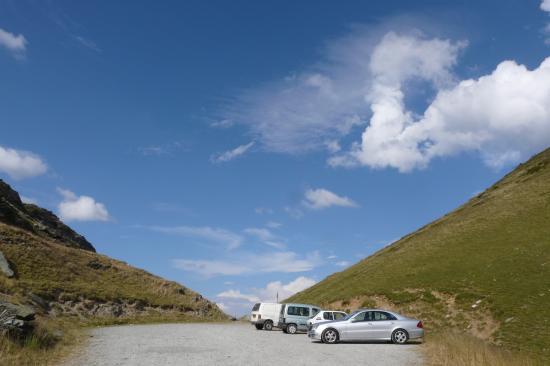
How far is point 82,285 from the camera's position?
49781mm

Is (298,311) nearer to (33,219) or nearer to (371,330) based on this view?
(371,330)

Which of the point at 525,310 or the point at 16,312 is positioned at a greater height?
the point at 525,310

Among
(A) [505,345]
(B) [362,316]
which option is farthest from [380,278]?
(B) [362,316]

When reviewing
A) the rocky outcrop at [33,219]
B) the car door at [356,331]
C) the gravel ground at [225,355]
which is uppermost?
the rocky outcrop at [33,219]

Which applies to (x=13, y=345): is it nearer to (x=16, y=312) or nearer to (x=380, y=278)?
(x=16, y=312)

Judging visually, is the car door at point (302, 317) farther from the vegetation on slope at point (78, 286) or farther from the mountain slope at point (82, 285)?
the mountain slope at point (82, 285)

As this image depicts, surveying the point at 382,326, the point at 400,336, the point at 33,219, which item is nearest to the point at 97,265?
the point at 33,219

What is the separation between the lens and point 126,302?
51.3 metres

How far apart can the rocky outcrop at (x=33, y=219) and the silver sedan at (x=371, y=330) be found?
50.4m

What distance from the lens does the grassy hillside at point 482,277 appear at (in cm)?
3247

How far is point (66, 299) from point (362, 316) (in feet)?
102

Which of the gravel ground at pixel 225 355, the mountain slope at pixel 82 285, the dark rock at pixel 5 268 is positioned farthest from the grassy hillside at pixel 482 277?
the dark rock at pixel 5 268

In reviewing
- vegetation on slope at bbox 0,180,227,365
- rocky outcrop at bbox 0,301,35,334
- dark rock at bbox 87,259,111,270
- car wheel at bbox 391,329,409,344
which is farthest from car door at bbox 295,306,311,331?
dark rock at bbox 87,259,111,270

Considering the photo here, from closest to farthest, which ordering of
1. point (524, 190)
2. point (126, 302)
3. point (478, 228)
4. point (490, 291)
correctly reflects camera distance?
point (490, 291)
point (126, 302)
point (478, 228)
point (524, 190)
